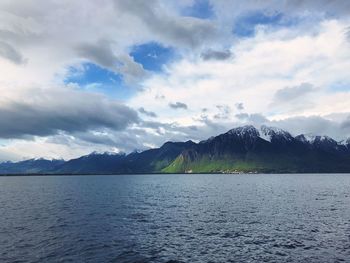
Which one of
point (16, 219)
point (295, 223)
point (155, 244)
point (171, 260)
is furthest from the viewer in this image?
point (16, 219)

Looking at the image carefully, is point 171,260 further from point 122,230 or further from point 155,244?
point 122,230

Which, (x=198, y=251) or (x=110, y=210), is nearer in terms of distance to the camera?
(x=198, y=251)

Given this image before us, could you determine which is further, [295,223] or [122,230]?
[295,223]

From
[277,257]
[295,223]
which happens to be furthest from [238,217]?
[277,257]

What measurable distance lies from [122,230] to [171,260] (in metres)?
24.2

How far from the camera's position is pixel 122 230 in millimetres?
69188

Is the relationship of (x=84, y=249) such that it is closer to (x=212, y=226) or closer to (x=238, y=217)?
(x=212, y=226)

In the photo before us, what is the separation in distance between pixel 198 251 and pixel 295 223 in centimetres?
3353

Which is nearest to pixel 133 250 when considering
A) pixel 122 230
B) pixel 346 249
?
pixel 122 230

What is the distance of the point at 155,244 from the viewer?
2244 inches

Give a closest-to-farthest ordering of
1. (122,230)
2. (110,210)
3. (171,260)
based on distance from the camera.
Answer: (171,260), (122,230), (110,210)

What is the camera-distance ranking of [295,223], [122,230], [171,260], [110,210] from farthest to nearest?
1. [110,210]
2. [295,223]
3. [122,230]
4. [171,260]

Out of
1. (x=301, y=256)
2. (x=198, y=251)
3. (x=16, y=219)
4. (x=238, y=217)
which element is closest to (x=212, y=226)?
(x=238, y=217)

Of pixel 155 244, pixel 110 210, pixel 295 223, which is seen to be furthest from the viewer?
pixel 110 210
